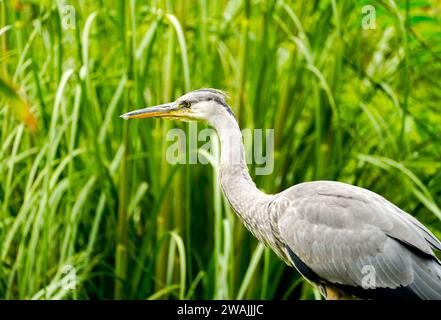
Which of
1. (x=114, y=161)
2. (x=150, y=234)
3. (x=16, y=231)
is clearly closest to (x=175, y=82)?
(x=114, y=161)

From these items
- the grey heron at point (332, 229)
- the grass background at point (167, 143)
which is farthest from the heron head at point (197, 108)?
the grass background at point (167, 143)

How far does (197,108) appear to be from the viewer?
7.70 feet

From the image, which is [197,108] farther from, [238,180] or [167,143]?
[167,143]

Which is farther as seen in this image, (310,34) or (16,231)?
(310,34)

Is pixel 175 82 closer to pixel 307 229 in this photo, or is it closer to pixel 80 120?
pixel 80 120

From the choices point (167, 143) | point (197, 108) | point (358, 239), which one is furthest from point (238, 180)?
point (167, 143)

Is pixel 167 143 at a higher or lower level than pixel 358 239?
higher

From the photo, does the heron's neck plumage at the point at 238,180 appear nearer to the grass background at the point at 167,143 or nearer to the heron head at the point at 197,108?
the heron head at the point at 197,108

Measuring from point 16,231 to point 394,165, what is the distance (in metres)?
1.68

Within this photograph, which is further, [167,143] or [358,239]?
[167,143]

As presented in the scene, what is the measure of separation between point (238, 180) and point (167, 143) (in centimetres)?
75
